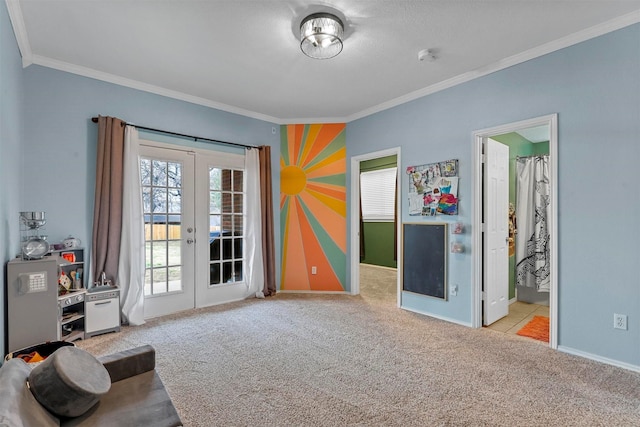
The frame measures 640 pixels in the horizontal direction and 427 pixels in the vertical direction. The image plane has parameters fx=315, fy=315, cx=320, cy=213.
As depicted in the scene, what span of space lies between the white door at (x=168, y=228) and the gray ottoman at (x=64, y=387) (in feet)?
8.26

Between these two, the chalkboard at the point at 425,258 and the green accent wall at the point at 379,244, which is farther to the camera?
the green accent wall at the point at 379,244

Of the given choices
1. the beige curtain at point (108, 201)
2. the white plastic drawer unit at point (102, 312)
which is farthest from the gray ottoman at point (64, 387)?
the beige curtain at point (108, 201)

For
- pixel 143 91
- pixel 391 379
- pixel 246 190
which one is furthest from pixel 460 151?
pixel 143 91

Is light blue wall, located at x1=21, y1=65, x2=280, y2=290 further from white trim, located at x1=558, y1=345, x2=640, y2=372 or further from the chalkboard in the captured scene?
white trim, located at x1=558, y1=345, x2=640, y2=372

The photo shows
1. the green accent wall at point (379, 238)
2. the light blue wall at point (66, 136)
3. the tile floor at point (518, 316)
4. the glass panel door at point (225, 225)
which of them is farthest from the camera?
the green accent wall at point (379, 238)

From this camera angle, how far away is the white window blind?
6941 millimetres

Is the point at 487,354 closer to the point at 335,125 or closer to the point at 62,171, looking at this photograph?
the point at 335,125

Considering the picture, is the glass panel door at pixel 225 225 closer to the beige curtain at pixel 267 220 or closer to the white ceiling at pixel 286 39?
the beige curtain at pixel 267 220

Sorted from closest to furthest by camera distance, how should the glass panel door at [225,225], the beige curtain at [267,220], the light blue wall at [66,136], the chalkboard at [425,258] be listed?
the light blue wall at [66,136] → the chalkboard at [425,258] → the glass panel door at [225,225] → the beige curtain at [267,220]

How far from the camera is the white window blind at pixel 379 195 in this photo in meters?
6.94

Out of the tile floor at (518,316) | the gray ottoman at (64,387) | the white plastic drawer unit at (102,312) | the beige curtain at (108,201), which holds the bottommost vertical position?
the tile floor at (518,316)

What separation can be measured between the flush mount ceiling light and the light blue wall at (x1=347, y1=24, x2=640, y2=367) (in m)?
1.73

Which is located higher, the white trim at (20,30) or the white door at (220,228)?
the white trim at (20,30)

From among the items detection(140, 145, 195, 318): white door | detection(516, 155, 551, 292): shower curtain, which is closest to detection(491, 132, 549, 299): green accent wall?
detection(516, 155, 551, 292): shower curtain
